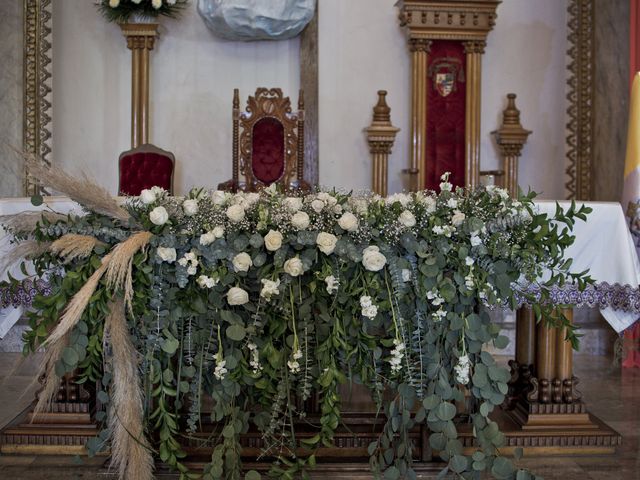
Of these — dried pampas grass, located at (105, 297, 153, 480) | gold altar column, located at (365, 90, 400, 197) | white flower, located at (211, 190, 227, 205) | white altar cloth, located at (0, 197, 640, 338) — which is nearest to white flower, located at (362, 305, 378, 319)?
white flower, located at (211, 190, 227, 205)

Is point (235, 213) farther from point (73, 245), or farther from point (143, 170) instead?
point (143, 170)

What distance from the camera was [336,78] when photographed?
5762 mm

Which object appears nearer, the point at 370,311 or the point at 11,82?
the point at 370,311

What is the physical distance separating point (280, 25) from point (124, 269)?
12.9 feet

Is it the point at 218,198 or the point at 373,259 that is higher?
the point at 218,198

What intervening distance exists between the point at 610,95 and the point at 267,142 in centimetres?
246

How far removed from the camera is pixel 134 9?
5.40 metres

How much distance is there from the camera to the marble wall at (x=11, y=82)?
5492mm

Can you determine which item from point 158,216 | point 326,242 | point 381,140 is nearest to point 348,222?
point 326,242

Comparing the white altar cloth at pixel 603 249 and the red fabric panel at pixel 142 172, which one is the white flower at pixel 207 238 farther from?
the red fabric panel at pixel 142 172

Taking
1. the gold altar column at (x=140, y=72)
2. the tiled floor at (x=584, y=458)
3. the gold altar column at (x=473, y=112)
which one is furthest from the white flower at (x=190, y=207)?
the gold altar column at (x=473, y=112)

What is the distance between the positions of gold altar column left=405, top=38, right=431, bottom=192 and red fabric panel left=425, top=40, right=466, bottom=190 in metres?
0.05

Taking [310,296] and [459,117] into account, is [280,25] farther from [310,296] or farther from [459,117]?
[310,296]

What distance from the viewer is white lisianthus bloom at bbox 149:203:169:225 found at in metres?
2.15
